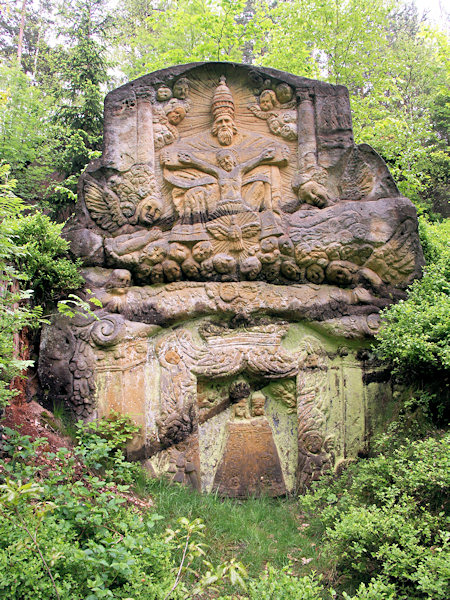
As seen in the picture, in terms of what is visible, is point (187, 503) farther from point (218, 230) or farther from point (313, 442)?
point (218, 230)

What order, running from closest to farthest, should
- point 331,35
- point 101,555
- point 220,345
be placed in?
point 101,555, point 220,345, point 331,35

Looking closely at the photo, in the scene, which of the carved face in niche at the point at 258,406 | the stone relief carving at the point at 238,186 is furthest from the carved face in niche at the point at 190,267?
the carved face in niche at the point at 258,406

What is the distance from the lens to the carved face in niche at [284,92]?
6.46m

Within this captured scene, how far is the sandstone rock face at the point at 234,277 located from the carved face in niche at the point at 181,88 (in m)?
0.02

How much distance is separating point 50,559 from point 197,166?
442cm

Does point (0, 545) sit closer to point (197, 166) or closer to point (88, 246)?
point (88, 246)

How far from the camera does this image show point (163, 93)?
6.37 meters

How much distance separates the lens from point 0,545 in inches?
121

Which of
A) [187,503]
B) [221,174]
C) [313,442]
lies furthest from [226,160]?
[187,503]

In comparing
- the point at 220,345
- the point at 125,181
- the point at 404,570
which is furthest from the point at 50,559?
the point at 125,181

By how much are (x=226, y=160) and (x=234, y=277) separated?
4.50ft

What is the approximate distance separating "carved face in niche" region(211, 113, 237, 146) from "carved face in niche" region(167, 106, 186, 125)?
420 mm

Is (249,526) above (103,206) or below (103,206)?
below

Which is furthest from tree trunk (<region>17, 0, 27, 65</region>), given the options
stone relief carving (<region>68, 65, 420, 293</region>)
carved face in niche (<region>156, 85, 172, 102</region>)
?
stone relief carving (<region>68, 65, 420, 293</region>)
